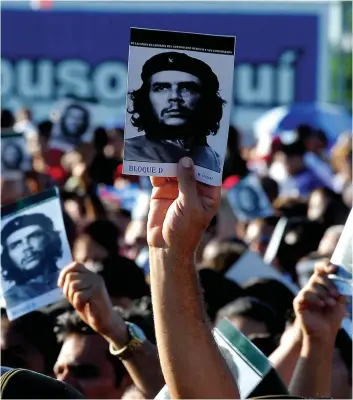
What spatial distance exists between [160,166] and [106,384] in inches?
64.9

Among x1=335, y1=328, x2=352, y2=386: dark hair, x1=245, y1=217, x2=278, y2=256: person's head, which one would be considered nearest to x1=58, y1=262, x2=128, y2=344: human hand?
x1=335, y1=328, x2=352, y2=386: dark hair

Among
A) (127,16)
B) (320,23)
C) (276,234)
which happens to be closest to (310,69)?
(320,23)

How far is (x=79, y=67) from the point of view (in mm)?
21562

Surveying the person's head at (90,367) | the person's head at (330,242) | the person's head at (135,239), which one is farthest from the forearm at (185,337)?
the person's head at (135,239)

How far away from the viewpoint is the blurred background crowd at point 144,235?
15.6 ft

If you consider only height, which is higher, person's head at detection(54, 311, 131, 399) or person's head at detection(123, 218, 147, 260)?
person's head at detection(123, 218, 147, 260)

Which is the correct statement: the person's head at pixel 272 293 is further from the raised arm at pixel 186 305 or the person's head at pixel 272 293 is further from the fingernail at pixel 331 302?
the raised arm at pixel 186 305

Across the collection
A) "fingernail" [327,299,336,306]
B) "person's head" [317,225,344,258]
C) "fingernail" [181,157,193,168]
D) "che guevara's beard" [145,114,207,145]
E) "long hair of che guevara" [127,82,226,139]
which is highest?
"long hair of che guevara" [127,82,226,139]

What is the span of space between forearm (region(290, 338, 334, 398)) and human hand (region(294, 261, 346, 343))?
32mm

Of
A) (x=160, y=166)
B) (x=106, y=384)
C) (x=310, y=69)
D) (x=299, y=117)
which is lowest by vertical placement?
(x=106, y=384)

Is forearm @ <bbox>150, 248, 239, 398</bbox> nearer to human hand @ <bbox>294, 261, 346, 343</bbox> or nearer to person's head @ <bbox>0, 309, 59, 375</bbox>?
human hand @ <bbox>294, 261, 346, 343</bbox>

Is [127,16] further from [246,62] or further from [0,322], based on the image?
[0,322]

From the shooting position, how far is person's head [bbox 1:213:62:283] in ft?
14.8

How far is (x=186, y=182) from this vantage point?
2922 mm
